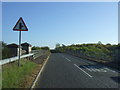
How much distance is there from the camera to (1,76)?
8.50m

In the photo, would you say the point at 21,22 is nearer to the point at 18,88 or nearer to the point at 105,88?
the point at 18,88

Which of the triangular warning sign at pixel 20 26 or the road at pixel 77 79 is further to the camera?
the triangular warning sign at pixel 20 26

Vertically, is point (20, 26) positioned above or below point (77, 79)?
A: above

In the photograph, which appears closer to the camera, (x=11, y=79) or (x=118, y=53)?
(x=11, y=79)

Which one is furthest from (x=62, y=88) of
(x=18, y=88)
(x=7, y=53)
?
(x=7, y=53)

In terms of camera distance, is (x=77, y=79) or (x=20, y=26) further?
(x=20, y=26)

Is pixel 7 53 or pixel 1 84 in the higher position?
pixel 7 53

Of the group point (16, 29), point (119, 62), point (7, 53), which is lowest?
point (119, 62)

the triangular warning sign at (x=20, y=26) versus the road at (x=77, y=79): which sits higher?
the triangular warning sign at (x=20, y=26)

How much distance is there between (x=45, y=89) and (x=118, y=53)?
17.3 meters

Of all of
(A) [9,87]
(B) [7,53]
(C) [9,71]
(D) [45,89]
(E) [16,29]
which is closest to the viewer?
(A) [9,87]

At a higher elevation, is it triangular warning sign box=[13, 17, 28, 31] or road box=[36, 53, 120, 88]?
triangular warning sign box=[13, 17, 28, 31]

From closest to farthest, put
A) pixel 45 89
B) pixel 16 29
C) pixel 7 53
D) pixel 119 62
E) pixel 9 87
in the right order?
pixel 9 87 < pixel 45 89 < pixel 16 29 < pixel 7 53 < pixel 119 62

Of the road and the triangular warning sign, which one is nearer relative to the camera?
the road
